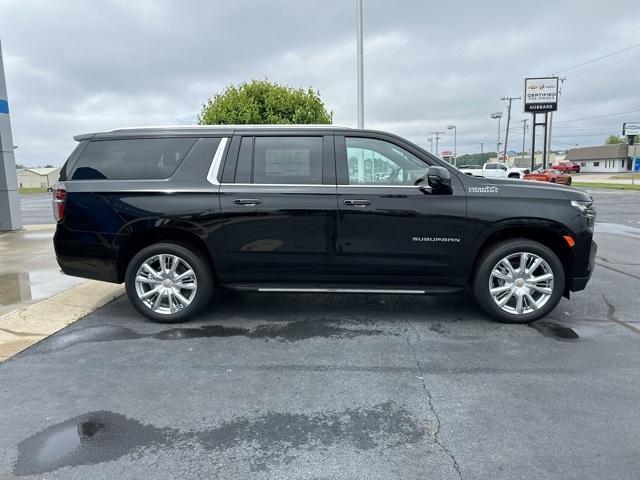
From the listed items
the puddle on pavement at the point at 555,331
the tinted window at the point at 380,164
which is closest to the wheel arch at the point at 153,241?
the tinted window at the point at 380,164

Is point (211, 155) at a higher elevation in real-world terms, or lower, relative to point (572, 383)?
higher

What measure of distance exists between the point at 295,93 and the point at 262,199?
40.8 ft

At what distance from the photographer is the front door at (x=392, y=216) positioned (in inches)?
184

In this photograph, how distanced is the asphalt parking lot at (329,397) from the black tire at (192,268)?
0.42ft

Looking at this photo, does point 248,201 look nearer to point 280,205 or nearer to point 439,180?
point 280,205

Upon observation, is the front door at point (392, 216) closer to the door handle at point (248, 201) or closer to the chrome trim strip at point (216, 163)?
the door handle at point (248, 201)

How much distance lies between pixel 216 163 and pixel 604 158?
337 feet

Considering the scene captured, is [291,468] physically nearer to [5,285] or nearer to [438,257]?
[438,257]

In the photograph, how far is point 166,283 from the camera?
490cm

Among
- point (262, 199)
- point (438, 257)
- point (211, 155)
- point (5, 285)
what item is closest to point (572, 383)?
point (438, 257)

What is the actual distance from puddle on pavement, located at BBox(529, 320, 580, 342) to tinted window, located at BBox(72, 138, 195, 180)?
3971 mm

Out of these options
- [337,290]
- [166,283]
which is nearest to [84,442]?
[166,283]

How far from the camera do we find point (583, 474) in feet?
8.30

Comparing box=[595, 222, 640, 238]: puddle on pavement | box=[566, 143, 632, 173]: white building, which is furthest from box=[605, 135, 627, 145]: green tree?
box=[595, 222, 640, 238]: puddle on pavement
